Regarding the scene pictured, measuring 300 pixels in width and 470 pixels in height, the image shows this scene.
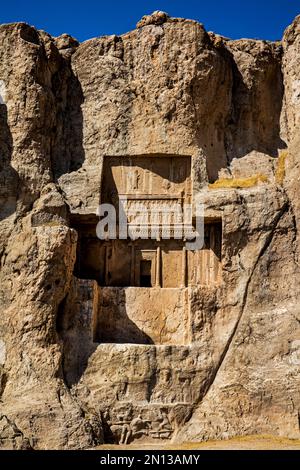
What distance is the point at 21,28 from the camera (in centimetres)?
2422

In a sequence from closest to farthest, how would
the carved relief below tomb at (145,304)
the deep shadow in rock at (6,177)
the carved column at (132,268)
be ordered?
the carved relief below tomb at (145,304) < the deep shadow in rock at (6,177) < the carved column at (132,268)

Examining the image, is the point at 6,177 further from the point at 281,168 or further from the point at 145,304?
the point at 281,168

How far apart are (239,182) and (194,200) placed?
1633 mm

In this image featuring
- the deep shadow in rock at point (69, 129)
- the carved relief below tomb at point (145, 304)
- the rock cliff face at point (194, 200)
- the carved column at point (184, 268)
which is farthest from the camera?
the deep shadow in rock at point (69, 129)

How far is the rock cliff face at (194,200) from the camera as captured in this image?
2066 centimetres

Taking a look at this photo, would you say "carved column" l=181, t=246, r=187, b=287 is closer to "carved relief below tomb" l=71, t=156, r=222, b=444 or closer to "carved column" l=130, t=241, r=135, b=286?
"carved relief below tomb" l=71, t=156, r=222, b=444

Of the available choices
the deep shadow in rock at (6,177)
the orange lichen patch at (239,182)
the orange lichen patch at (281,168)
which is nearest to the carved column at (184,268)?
the orange lichen patch at (239,182)

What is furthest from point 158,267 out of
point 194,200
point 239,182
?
point 239,182

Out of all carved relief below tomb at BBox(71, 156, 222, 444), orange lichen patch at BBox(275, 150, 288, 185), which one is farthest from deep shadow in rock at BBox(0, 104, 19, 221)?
orange lichen patch at BBox(275, 150, 288, 185)

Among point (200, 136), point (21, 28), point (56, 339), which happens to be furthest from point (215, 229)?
point (21, 28)

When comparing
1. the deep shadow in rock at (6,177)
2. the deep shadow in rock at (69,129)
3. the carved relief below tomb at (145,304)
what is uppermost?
the deep shadow in rock at (69,129)

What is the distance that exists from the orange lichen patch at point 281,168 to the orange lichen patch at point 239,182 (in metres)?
0.41

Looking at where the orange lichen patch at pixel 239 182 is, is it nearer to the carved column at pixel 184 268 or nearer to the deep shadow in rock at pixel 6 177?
the carved column at pixel 184 268

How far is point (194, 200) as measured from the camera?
2355 cm
